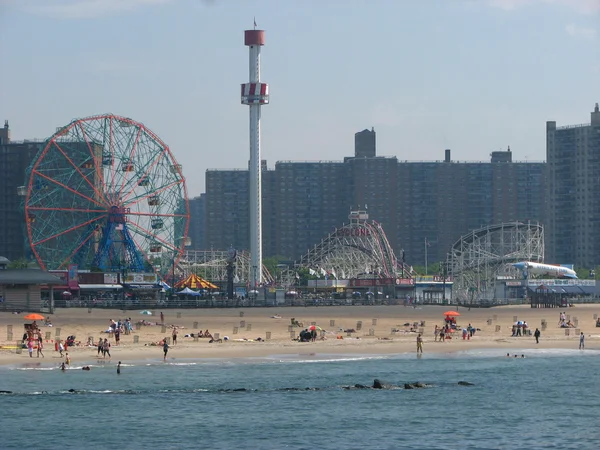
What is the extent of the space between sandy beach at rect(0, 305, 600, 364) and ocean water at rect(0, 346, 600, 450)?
4.60 meters

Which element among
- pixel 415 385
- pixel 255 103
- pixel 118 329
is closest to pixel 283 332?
pixel 118 329

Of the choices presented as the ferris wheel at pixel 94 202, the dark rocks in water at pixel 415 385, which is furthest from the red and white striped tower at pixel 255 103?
the dark rocks in water at pixel 415 385

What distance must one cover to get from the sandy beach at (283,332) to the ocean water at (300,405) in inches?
181

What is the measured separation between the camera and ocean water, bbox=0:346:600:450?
1838 inches

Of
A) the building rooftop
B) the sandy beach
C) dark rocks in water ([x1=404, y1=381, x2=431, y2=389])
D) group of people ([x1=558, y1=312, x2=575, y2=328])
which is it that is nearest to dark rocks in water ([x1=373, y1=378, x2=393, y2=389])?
dark rocks in water ([x1=404, y1=381, x2=431, y2=389])

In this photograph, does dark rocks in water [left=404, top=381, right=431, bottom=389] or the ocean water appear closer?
the ocean water

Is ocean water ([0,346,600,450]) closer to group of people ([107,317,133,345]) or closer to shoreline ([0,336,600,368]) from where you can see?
shoreline ([0,336,600,368])

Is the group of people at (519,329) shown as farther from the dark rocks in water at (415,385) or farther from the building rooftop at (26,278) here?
the building rooftop at (26,278)

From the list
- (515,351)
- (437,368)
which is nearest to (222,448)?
(437,368)

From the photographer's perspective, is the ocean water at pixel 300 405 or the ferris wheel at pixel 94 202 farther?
the ferris wheel at pixel 94 202

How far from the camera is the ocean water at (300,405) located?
46.7 m

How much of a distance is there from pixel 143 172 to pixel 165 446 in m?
95.9

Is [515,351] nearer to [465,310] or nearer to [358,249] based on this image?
[465,310]

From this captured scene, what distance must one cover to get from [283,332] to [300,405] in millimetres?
36865
